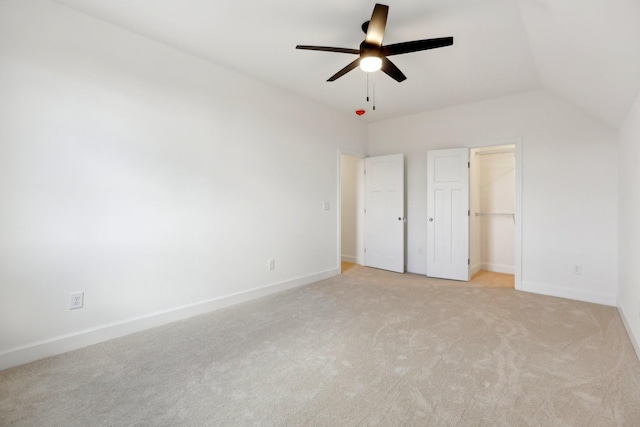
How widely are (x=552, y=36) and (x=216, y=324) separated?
385cm

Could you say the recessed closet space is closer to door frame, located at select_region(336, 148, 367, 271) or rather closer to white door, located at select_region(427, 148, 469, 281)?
white door, located at select_region(427, 148, 469, 281)

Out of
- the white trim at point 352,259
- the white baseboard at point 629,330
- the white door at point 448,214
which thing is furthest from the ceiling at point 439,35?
the white trim at point 352,259

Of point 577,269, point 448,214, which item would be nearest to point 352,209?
point 448,214

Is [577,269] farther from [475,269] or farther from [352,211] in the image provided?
[352,211]

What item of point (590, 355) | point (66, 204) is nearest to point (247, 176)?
point (66, 204)

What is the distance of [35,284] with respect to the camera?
220 cm

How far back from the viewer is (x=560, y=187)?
3691 mm

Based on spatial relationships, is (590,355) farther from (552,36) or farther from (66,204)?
(66,204)

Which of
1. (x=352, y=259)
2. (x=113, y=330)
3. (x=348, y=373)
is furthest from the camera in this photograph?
(x=352, y=259)

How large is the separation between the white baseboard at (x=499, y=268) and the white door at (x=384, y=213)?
1613 millimetres

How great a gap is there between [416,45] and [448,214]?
296cm

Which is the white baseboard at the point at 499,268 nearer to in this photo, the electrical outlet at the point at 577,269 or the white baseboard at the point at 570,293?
the white baseboard at the point at 570,293

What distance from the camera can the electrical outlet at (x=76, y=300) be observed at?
2348mm

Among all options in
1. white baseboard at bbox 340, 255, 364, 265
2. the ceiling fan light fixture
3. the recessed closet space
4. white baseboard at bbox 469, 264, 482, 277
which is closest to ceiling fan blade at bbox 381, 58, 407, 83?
the ceiling fan light fixture
